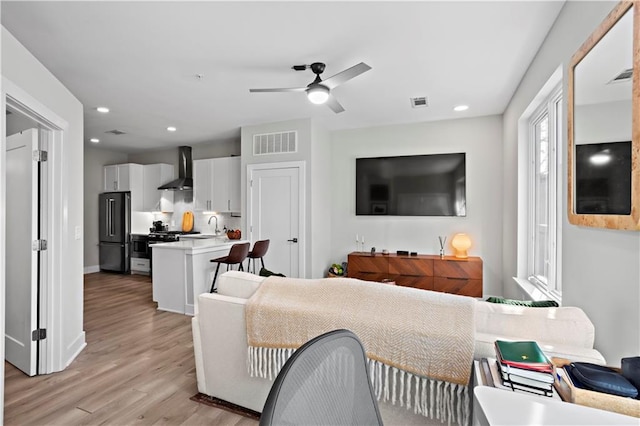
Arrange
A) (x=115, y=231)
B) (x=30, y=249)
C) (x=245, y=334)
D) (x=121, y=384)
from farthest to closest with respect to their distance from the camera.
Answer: (x=115, y=231) < (x=30, y=249) < (x=121, y=384) < (x=245, y=334)

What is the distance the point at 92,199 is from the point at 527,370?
7788mm

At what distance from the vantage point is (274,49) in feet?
8.25

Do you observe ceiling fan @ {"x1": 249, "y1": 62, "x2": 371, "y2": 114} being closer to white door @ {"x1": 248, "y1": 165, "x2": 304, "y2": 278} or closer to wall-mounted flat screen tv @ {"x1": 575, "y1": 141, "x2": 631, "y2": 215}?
wall-mounted flat screen tv @ {"x1": 575, "y1": 141, "x2": 631, "y2": 215}

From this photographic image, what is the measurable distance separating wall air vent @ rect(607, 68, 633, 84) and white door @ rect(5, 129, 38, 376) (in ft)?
12.0

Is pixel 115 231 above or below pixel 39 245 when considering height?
below

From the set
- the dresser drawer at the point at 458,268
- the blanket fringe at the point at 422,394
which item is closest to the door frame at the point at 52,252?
the blanket fringe at the point at 422,394

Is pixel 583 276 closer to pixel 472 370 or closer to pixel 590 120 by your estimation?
pixel 590 120

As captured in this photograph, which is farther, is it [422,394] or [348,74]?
[348,74]

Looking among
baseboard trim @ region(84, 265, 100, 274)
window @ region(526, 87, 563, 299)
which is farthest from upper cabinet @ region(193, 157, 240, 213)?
window @ region(526, 87, 563, 299)

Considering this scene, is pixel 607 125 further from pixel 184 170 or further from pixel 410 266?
pixel 184 170

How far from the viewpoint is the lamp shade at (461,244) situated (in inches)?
167

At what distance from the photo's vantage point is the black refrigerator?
20.7ft

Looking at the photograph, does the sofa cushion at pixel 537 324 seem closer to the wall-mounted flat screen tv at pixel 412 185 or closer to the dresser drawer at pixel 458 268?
the dresser drawer at pixel 458 268

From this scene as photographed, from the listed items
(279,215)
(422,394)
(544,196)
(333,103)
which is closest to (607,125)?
(422,394)
